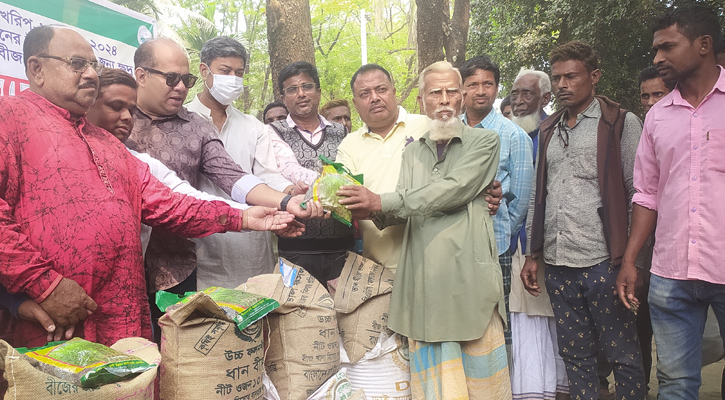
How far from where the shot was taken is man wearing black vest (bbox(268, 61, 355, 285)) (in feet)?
11.6

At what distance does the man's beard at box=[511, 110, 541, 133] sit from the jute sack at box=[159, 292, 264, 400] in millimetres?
3604

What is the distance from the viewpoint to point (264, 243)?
140 inches

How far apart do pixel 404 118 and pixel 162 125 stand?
5.07ft

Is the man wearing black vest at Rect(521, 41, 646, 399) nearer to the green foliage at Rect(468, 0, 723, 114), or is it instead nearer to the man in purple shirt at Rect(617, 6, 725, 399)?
the man in purple shirt at Rect(617, 6, 725, 399)

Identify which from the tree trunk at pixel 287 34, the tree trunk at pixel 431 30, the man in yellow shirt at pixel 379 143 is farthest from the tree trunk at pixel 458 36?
the man in yellow shirt at pixel 379 143

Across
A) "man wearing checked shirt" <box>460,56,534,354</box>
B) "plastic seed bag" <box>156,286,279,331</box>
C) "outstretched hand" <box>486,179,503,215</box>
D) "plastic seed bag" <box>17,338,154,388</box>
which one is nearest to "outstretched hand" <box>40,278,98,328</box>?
"plastic seed bag" <box>17,338,154,388</box>

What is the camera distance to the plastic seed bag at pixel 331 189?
2.81m

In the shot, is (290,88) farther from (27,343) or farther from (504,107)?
(504,107)

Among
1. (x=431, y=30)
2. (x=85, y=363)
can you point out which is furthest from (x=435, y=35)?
(x=85, y=363)

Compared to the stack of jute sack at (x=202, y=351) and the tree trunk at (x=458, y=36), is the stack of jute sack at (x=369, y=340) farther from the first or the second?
the tree trunk at (x=458, y=36)

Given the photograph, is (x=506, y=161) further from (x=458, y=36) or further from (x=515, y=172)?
(x=458, y=36)

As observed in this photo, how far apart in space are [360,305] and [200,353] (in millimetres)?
1130

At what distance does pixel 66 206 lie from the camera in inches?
82.7

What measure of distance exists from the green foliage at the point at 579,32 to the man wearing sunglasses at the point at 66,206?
9043 mm
